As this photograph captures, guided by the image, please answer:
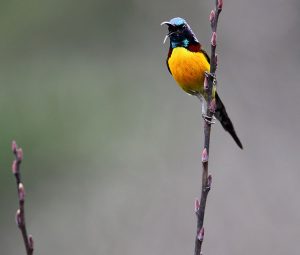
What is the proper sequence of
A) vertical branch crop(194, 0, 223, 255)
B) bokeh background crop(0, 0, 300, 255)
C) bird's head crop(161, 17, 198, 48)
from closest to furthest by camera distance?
vertical branch crop(194, 0, 223, 255), bird's head crop(161, 17, 198, 48), bokeh background crop(0, 0, 300, 255)

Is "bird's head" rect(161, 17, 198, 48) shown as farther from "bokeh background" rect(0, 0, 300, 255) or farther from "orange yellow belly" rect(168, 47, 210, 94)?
"bokeh background" rect(0, 0, 300, 255)

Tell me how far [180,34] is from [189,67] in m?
0.23

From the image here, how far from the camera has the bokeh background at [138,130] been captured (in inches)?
361

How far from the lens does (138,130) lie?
11.2 metres

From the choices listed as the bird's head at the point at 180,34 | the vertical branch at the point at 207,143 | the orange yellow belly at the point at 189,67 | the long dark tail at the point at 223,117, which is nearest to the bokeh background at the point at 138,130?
the long dark tail at the point at 223,117

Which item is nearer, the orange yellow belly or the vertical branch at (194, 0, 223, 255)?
the vertical branch at (194, 0, 223, 255)

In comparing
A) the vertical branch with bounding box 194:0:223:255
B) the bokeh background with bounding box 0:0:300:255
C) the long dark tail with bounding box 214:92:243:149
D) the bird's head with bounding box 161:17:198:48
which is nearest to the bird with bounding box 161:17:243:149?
the bird's head with bounding box 161:17:198:48

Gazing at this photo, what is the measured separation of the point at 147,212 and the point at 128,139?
1.72 metres

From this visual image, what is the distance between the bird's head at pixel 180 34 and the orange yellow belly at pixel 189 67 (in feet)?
0.14

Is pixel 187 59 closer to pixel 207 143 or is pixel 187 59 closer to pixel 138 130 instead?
pixel 207 143

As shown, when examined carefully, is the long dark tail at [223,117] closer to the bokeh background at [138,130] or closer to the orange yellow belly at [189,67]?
the orange yellow belly at [189,67]

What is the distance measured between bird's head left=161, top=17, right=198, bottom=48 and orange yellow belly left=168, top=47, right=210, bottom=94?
4 cm

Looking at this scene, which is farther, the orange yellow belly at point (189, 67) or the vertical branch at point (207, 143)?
the orange yellow belly at point (189, 67)

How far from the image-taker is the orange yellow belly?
4582mm
